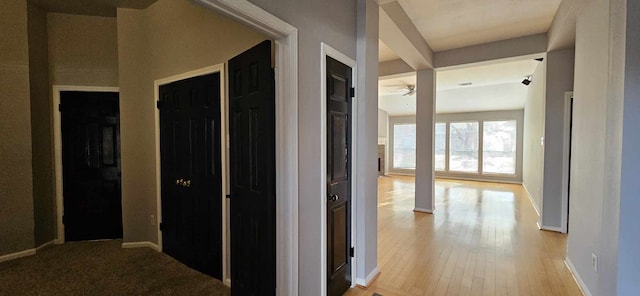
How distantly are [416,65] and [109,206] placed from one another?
538 cm

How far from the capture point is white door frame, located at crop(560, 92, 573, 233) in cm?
392

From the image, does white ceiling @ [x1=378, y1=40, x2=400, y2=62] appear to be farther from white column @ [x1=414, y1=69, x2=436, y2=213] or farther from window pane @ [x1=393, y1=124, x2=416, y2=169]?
window pane @ [x1=393, y1=124, x2=416, y2=169]

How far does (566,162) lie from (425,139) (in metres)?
2.04

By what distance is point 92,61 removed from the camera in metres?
3.72

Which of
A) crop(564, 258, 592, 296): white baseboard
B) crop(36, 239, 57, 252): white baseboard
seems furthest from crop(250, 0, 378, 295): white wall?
crop(36, 239, 57, 252): white baseboard

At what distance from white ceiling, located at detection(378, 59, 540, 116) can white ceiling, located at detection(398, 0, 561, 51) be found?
3.95 ft

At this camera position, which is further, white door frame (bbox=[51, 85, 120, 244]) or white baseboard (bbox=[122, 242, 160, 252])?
white door frame (bbox=[51, 85, 120, 244])

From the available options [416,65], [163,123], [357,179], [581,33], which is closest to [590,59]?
[581,33]

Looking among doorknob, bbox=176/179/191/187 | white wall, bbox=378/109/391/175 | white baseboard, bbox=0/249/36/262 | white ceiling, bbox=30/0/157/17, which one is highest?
white ceiling, bbox=30/0/157/17

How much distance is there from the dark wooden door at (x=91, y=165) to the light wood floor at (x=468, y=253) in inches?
140

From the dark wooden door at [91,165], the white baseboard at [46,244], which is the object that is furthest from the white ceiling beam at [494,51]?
the white baseboard at [46,244]

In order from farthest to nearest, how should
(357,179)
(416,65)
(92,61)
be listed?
(416,65), (92,61), (357,179)

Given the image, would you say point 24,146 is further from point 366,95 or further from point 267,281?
point 366,95

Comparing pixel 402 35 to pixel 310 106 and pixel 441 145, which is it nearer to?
pixel 310 106
